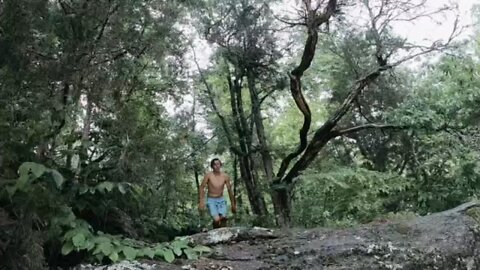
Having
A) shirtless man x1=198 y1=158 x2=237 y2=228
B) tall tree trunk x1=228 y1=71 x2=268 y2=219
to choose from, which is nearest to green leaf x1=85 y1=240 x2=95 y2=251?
shirtless man x1=198 y1=158 x2=237 y2=228

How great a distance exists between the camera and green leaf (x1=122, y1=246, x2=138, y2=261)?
4371 millimetres

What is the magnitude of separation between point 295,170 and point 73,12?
5.12 m

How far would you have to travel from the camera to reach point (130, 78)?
7809 millimetres

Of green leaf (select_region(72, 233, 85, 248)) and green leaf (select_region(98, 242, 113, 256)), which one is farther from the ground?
green leaf (select_region(72, 233, 85, 248))

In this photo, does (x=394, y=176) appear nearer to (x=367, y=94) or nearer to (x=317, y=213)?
(x=317, y=213)

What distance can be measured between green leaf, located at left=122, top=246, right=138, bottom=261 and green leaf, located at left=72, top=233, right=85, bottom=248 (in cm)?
36

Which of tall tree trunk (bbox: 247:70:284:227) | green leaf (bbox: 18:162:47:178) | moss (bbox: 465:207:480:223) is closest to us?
green leaf (bbox: 18:162:47:178)

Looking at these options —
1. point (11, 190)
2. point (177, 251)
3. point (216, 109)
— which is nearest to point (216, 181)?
point (177, 251)

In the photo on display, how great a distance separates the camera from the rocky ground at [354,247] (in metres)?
4.75

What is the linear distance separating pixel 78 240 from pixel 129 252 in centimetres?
45

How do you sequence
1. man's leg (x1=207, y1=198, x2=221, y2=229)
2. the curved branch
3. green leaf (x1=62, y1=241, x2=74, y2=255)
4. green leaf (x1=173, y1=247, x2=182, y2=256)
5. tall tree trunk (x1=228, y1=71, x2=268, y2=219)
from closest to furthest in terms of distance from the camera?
green leaf (x1=62, y1=241, x2=74, y2=255)
green leaf (x1=173, y1=247, x2=182, y2=256)
man's leg (x1=207, y1=198, x2=221, y2=229)
the curved branch
tall tree trunk (x1=228, y1=71, x2=268, y2=219)

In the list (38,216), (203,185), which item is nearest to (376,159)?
(203,185)

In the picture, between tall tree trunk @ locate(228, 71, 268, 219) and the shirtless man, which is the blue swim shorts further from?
tall tree trunk @ locate(228, 71, 268, 219)

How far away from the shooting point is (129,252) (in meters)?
4.41
